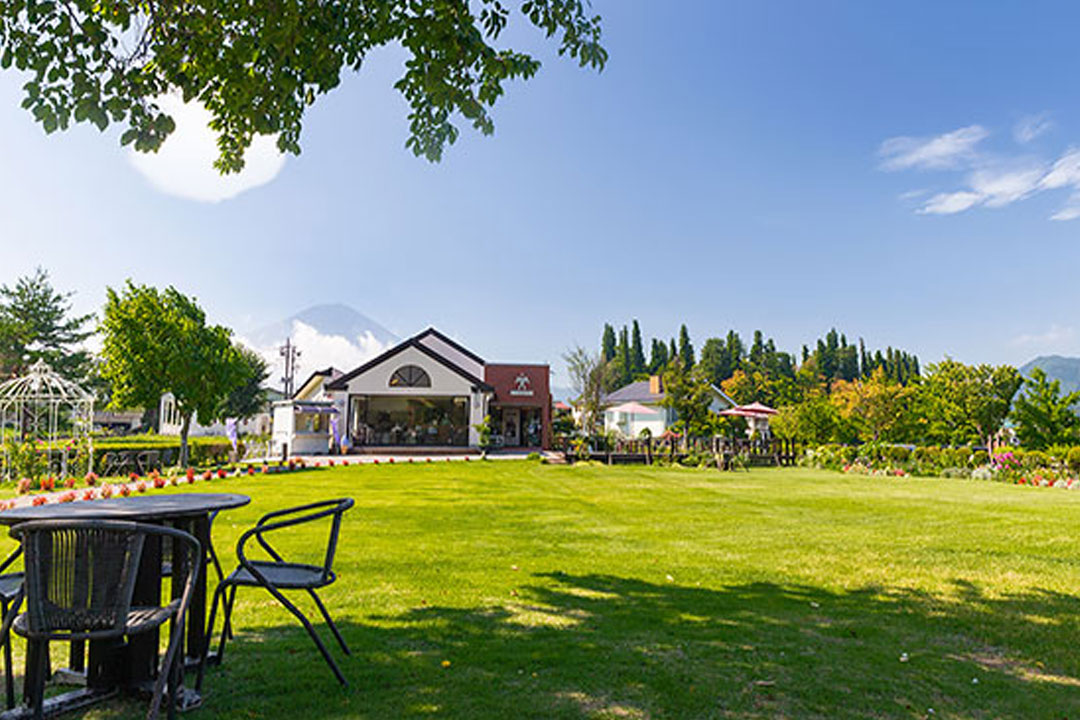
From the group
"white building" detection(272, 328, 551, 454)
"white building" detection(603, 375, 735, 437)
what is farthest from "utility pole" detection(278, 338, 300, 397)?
"white building" detection(603, 375, 735, 437)

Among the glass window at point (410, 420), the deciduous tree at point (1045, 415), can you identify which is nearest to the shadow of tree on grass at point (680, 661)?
the deciduous tree at point (1045, 415)

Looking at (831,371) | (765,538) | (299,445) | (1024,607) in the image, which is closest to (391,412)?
(299,445)

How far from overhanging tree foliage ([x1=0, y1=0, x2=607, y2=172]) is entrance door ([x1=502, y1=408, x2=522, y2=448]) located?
34110mm

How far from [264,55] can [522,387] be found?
33.9 metres

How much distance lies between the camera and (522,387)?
3900 cm

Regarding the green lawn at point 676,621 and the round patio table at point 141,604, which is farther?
the green lawn at point 676,621

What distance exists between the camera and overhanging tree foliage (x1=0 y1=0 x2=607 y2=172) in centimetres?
497

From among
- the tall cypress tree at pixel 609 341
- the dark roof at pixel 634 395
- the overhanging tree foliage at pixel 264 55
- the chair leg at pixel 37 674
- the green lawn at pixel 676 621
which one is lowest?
the green lawn at pixel 676 621

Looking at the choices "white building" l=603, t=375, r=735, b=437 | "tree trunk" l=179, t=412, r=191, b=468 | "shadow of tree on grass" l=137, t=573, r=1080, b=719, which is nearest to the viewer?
"shadow of tree on grass" l=137, t=573, r=1080, b=719

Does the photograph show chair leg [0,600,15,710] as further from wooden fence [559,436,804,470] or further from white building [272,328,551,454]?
white building [272,328,551,454]

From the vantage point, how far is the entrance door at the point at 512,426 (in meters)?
39.4

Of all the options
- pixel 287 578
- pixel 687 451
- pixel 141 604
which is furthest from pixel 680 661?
A: pixel 687 451

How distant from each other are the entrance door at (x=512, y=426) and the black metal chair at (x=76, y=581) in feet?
121

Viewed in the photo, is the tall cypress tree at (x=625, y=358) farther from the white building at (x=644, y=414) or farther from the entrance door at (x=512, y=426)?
the entrance door at (x=512, y=426)
